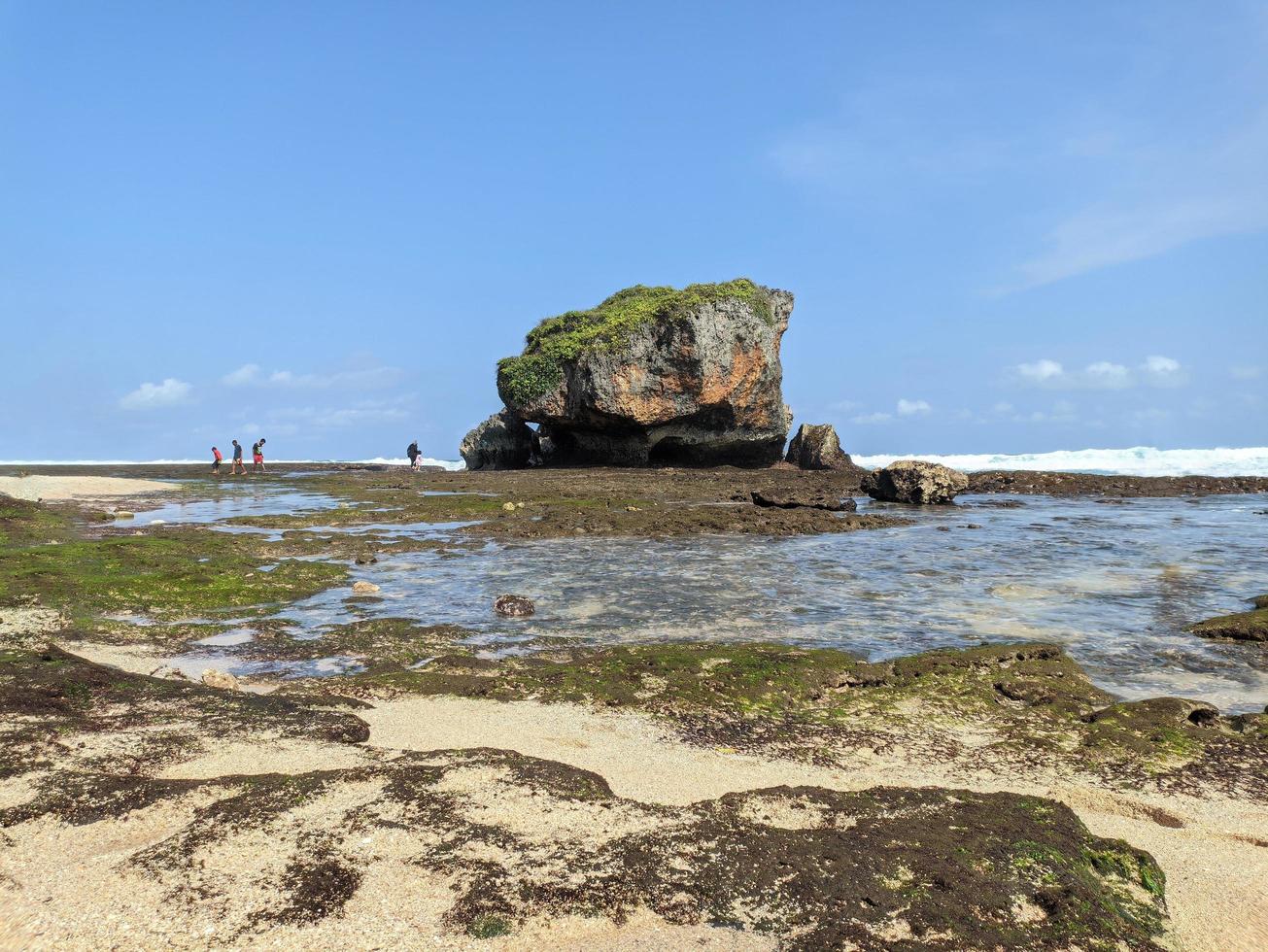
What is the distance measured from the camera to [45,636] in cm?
766

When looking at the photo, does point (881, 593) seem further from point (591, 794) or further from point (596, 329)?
point (596, 329)

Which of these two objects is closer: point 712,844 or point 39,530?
point 712,844

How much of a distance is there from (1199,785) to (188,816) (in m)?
5.82

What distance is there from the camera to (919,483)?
26156 mm

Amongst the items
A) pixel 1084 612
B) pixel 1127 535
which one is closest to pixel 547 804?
pixel 1084 612

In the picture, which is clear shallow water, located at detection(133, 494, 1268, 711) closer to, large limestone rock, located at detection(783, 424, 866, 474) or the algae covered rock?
the algae covered rock

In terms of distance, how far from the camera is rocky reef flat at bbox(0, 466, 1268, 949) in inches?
125

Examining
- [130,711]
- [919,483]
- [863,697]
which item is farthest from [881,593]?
[919,483]

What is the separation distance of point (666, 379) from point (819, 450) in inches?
368

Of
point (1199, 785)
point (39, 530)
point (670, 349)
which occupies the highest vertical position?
point (670, 349)

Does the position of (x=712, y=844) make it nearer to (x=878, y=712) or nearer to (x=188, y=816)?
(x=188, y=816)

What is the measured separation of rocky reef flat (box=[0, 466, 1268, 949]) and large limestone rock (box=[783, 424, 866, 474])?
110ft

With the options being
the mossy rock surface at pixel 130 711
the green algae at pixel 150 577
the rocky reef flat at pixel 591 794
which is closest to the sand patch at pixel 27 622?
the rocky reef flat at pixel 591 794

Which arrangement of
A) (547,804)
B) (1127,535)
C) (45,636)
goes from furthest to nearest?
(1127,535) < (45,636) < (547,804)
